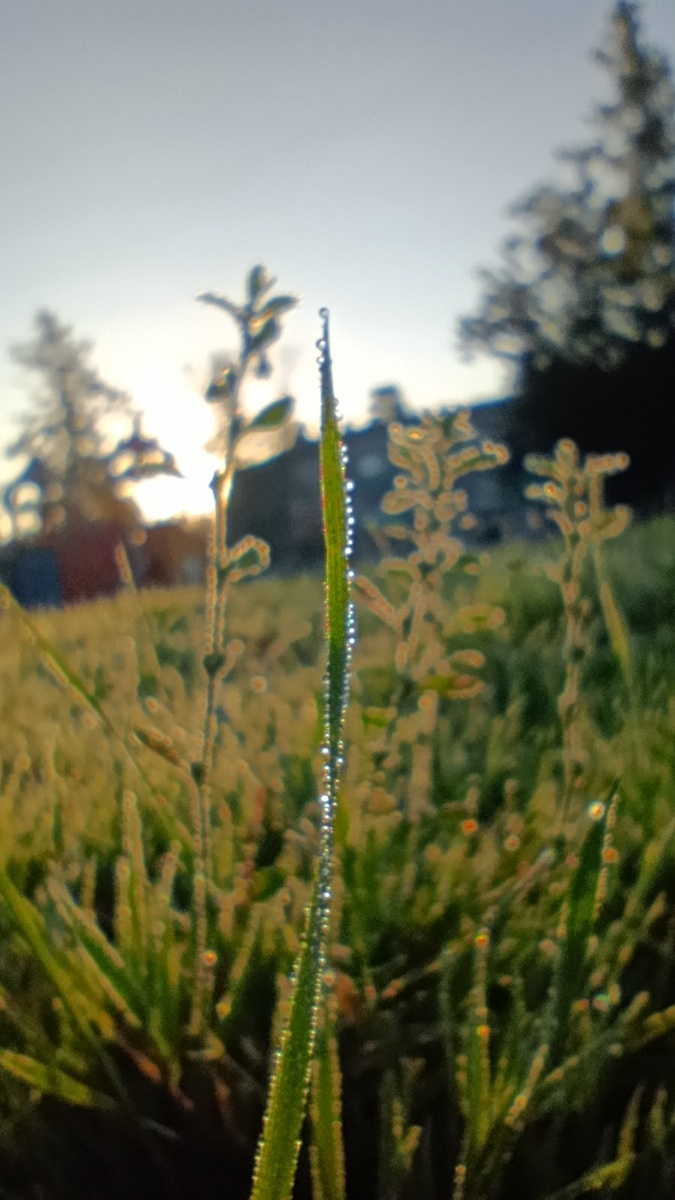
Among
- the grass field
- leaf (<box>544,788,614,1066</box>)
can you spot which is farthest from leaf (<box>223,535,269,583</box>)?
leaf (<box>544,788,614,1066</box>)

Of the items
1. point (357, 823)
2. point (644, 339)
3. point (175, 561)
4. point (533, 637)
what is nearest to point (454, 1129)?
point (357, 823)

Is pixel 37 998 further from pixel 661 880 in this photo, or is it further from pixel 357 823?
pixel 661 880

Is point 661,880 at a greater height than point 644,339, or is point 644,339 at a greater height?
point 644,339

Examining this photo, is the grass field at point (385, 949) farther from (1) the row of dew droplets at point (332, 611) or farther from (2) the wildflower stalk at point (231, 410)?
(1) the row of dew droplets at point (332, 611)

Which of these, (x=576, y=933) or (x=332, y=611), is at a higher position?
(x=332, y=611)

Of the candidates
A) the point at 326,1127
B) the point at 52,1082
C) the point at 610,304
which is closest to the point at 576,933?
the point at 326,1127

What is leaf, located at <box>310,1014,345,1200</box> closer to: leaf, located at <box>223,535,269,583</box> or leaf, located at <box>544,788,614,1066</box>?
leaf, located at <box>544,788,614,1066</box>

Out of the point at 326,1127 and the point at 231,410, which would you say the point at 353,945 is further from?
the point at 231,410
